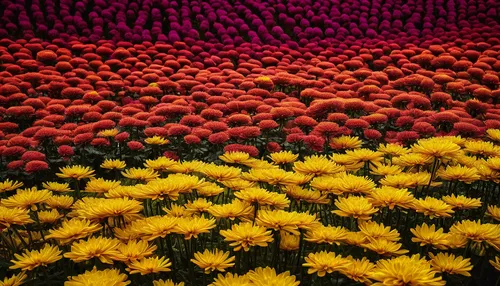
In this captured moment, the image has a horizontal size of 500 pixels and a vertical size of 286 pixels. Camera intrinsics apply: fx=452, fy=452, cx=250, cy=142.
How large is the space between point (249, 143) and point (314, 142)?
0.66 meters

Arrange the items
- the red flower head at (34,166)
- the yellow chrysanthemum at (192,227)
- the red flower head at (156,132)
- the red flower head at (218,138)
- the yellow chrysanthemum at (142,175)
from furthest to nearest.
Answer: the red flower head at (156,132), the red flower head at (218,138), the red flower head at (34,166), the yellow chrysanthemum at (142,175), the yellow chrysanthemum at (192,227)

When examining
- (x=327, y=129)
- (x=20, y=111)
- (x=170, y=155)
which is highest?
(x=327, y=129)

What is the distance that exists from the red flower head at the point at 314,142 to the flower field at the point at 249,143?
19mm

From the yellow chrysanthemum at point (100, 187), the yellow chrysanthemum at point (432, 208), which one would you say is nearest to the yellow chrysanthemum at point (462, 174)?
the yellow chrysanthemum at point (432, 208)

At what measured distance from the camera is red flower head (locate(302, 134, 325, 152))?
3492 mm

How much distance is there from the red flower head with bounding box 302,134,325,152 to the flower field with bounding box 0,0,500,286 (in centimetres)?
2

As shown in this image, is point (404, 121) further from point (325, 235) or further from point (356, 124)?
point (325, 235)

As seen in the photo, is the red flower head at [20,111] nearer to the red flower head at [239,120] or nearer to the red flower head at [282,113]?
the red flower head at [239,120]

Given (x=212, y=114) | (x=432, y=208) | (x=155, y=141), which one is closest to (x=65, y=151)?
(x=155, y=141)

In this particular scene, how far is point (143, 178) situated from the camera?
2.25m

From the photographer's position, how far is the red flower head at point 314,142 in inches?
137

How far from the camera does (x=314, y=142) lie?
3.50 m

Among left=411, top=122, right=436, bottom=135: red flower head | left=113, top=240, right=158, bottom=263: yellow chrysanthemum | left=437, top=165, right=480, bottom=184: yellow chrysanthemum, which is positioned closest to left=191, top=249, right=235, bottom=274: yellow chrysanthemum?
left=113, top=240, right=158, bottom=263: yellow chrysanthemum

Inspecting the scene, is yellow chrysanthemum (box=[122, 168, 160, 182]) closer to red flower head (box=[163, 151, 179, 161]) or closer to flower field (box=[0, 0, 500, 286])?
flower field (box=[0, 0, 500, 286])
